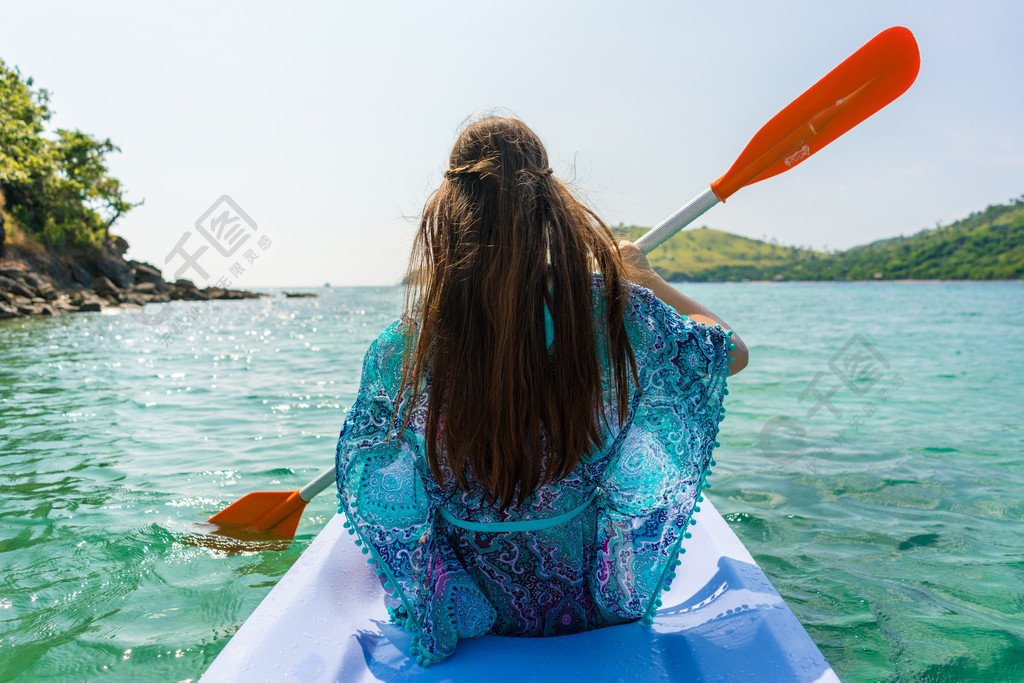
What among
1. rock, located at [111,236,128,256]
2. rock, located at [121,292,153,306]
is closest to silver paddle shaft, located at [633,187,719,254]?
rock, located at [121,292,153,306]

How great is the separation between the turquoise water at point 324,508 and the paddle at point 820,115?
138 cm

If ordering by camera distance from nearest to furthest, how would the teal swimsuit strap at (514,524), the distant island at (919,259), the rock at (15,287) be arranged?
the teal swimsuit strap at (514,524) < the rock at (15,287) < the distant island at (919,259)

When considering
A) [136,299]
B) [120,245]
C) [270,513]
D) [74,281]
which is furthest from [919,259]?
[270,513]

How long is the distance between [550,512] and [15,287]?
22.6 m

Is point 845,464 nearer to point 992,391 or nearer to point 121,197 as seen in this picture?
point 992,391

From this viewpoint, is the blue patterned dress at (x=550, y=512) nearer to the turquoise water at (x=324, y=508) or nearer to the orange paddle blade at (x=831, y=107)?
the turquoise water at (x=324, y=508)

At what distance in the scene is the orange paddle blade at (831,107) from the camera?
2.02 m

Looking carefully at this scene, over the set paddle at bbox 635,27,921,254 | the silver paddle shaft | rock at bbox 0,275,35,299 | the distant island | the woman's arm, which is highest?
the distant island

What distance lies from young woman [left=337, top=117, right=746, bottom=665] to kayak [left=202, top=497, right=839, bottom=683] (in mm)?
73

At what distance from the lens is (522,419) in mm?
1295

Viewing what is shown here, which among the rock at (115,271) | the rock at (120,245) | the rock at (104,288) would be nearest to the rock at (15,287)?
the rock at (104,288)

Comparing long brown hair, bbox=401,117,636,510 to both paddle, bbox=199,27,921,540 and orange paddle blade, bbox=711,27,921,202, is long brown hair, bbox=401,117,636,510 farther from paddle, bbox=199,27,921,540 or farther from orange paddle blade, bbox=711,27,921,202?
orange paddle blade, bbox=711,27,921,202

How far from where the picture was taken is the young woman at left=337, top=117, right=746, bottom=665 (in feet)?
4.24

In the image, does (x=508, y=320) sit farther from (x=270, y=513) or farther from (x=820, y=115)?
(x=270, y=513)
